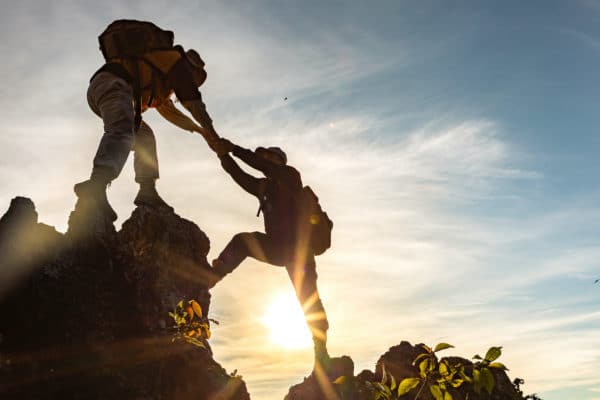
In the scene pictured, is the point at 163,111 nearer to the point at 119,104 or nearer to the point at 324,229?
the point at 119,104

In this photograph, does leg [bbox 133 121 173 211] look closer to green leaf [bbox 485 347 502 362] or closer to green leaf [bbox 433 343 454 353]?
green leaf [bbox 433 343 454 353]

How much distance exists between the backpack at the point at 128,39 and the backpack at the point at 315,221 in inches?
162

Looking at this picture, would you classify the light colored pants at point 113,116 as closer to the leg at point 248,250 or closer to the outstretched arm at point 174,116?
the outstretched arm at point 174,116

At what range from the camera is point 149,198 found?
10961 mm

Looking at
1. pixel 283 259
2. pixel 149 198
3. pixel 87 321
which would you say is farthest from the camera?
pixel 149 198

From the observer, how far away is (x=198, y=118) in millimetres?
10109

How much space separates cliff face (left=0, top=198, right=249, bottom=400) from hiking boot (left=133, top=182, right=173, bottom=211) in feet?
4.60

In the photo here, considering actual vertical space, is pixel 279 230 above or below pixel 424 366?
above

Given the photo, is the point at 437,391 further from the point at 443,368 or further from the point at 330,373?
the point at 330,373

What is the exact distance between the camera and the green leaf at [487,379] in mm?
3389

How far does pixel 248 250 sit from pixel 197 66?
14.9 ft

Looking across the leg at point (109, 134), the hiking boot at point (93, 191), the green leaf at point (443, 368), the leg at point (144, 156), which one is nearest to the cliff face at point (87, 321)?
the hiking boot at point (93, 191)

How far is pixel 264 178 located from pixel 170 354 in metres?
3.42

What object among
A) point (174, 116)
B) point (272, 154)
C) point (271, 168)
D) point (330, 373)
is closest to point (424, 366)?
point (330, 373)
